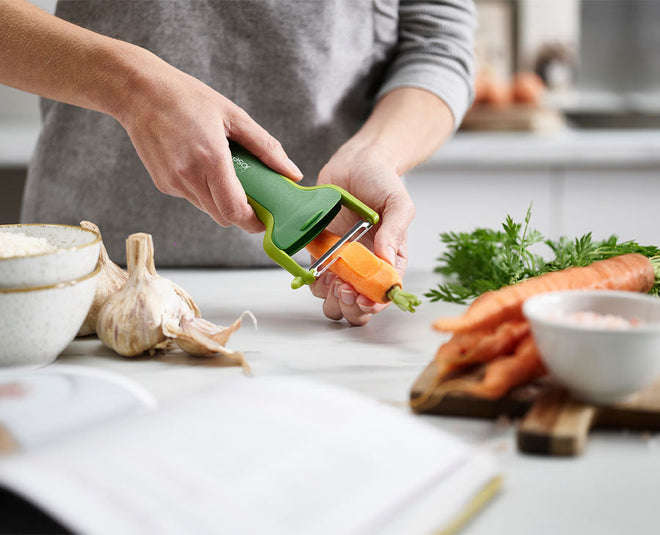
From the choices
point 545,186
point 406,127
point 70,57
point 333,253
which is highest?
point 70,57

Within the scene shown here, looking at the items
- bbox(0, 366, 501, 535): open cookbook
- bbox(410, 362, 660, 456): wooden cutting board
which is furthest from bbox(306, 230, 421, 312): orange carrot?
bbox(0, 366, 501, 535): open cookbook

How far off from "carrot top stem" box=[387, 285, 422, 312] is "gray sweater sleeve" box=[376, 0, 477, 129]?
0.53m

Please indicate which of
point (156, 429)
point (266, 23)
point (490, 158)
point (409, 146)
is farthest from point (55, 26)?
point (490, 158)

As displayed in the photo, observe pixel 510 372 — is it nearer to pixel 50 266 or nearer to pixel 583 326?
pixel 583 326

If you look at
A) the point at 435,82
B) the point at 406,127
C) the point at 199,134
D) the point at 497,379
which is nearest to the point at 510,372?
the point at 497,379

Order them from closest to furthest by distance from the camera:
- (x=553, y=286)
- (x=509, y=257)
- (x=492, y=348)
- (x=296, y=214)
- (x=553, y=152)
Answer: (x=492, y=348), (x=553, y=286), (x=296, y=214), (x=509, y=257), (x=553, y=152)

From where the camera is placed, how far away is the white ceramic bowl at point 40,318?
0.75 m

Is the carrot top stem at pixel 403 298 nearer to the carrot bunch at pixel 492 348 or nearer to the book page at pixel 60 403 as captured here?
the carrot bunch at pixel 492 348

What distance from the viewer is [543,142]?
2330 mm

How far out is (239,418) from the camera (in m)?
0.52

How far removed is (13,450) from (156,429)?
116 millimetres

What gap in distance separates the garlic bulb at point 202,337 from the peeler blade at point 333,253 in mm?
120

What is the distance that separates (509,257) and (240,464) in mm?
662

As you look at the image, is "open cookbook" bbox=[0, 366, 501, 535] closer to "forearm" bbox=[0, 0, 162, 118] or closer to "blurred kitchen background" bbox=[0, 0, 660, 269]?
"forearm" bbox=[0, 0, 162, 118]
